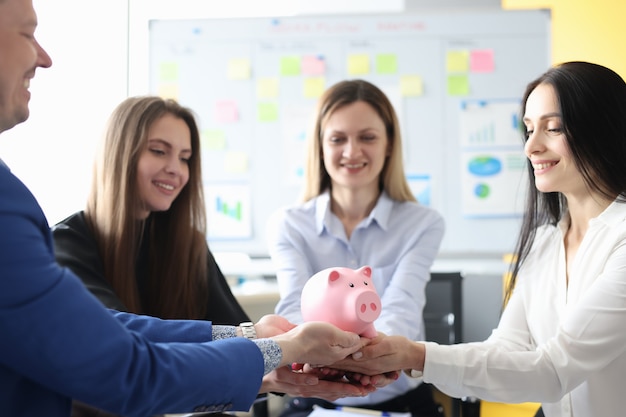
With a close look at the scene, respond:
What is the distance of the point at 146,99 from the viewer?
7.09 ft

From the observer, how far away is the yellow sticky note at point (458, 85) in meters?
3.63

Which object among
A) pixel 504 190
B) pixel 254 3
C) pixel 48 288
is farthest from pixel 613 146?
pixel 254 3

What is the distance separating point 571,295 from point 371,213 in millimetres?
840

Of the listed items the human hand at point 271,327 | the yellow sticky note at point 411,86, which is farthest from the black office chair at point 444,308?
the yellow sticky note at point 411,86

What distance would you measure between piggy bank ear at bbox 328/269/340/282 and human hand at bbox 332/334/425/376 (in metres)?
0.18

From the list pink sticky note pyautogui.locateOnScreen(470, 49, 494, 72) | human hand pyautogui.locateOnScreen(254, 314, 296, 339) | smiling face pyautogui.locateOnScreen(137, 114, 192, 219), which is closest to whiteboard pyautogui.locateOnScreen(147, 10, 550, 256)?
pink sticky note pyautogui.locateOnScreen(470, 49, 494, 72)

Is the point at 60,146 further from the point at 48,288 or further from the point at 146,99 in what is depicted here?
the point at 48,288

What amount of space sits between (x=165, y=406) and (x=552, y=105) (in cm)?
118

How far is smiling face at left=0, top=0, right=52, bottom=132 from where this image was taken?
994 mm

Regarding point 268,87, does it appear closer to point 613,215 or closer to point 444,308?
point 444,308

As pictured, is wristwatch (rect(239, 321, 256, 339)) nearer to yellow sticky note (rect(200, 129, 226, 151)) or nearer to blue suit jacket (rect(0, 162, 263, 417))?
blue suit jacket (rect(0, 162, 263, 417))

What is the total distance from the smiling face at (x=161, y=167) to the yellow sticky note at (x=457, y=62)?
1.91 metres

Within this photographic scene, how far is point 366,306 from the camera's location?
157 cm

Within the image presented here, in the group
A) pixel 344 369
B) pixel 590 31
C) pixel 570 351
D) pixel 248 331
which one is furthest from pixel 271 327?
pixel 590 31
